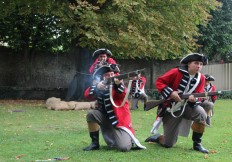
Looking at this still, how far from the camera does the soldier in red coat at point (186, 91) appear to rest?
682 cm

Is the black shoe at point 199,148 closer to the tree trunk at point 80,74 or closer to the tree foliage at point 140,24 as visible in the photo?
the tree foliage at point 140,24

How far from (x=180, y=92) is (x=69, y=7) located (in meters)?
9.83

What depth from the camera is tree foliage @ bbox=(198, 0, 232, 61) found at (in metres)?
22.5

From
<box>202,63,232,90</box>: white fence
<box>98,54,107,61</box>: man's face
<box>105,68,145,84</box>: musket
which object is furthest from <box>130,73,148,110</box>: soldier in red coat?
<box>202,63,232,90</box>: white fence

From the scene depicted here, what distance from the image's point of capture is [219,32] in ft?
74.8

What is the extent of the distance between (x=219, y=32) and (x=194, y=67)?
16759mm

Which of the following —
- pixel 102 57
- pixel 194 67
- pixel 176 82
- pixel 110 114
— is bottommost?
pixel 110 114

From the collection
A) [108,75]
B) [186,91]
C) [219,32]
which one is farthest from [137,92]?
[219,32]

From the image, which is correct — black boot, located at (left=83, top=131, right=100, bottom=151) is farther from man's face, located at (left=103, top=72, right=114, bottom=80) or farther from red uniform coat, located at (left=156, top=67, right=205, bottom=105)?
red uniform coat, located at (left=156, top=67, right=205, bottom=105)

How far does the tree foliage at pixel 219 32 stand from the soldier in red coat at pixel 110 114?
1600cm

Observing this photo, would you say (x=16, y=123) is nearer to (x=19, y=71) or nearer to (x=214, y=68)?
(x=19, y=71)

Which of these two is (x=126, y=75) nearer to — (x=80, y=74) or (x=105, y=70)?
(x=105, y=70)

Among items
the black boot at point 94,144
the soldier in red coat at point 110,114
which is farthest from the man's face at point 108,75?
the black boot at point 94,144

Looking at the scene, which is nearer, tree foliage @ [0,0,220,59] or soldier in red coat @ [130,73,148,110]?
soldier in red coat @ [130,73,148,110]
